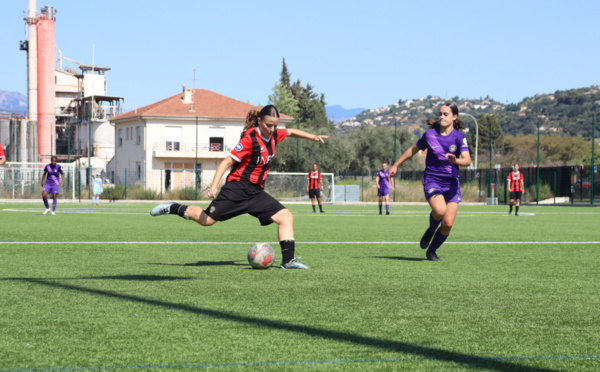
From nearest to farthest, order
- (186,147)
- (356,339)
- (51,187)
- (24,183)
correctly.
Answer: (356,339)
(51,187)
(24,183)
(186,147)

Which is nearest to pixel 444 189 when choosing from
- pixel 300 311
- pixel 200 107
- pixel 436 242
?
pixel 436 242

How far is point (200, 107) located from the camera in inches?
2751

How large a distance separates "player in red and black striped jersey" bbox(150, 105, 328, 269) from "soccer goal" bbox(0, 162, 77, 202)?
3758 centimetres

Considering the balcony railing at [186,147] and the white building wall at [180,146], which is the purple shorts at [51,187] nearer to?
the white building wall at [180,146]

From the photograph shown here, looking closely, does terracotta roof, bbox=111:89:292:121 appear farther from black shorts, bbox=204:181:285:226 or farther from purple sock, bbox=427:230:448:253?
black shorts, bbox=204:181:285:226

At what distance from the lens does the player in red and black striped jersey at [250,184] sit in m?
8.23

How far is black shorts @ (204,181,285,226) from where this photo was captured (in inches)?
327

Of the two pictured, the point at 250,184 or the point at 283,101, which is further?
the point at 283,101

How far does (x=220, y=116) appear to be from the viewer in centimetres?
6762

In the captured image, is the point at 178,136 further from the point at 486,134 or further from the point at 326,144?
the point at 486,134

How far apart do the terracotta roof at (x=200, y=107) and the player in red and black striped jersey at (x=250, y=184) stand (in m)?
57.7

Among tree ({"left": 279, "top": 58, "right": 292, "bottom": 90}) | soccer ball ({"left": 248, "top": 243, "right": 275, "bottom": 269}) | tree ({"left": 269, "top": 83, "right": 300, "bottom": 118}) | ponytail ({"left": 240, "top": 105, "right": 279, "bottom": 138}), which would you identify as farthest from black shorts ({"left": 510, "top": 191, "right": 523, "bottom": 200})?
A: tree ({"left": 279, "top": 58, "right": 292, "bottom": 90})

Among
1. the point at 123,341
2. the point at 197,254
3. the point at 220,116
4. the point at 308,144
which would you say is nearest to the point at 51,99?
the point at 220,116

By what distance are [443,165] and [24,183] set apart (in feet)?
146
